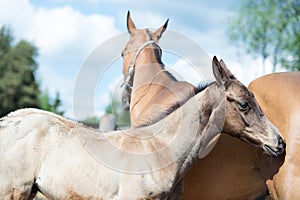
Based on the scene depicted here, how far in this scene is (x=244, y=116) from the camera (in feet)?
15.0

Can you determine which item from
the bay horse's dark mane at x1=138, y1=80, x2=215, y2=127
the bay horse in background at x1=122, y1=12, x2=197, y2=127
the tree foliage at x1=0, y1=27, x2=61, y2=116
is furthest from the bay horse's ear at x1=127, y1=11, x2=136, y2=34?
the tree foliage at x1=0, y1=27, x2=61, y2=116

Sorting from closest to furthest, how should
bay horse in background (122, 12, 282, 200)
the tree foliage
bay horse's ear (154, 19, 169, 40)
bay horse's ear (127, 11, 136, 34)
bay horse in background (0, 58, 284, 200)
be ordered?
bay horse in background (0, 58, 284, 200) < bay horse in background (122, 12, 282, 200) < bay horse's ear (154, 19, 169, 40) < bay horse's ear (127, 11, 136, 34) < the tree foliage

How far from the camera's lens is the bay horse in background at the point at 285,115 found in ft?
16.3

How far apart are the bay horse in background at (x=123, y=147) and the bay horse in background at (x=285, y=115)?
514 mm

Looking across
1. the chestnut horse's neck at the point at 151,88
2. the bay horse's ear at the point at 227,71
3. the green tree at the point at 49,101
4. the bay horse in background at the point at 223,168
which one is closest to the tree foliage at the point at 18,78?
the green tree at the point at 49,101

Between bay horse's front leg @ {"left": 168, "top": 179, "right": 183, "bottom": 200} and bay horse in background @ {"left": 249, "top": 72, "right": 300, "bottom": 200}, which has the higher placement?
bay horse in background @ {"left": 249, "top": 72, "right": 300, "bottom": 200}

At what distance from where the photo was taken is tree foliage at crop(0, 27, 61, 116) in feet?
116

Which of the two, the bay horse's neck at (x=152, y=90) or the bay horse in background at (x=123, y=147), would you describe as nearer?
the bay horse in background at (x=123, y=147)

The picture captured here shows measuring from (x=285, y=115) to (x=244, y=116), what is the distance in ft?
3.01

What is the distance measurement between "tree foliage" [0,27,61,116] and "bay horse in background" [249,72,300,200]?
30.3 metres

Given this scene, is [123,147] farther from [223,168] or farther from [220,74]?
[223,168]

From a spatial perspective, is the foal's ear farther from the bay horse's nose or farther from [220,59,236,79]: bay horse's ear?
the bay horse's nose

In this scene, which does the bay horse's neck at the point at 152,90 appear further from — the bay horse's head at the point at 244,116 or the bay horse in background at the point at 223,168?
the bay horse's head at the point at 244,116

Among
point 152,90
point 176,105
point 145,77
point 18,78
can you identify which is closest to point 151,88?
point 152,90
